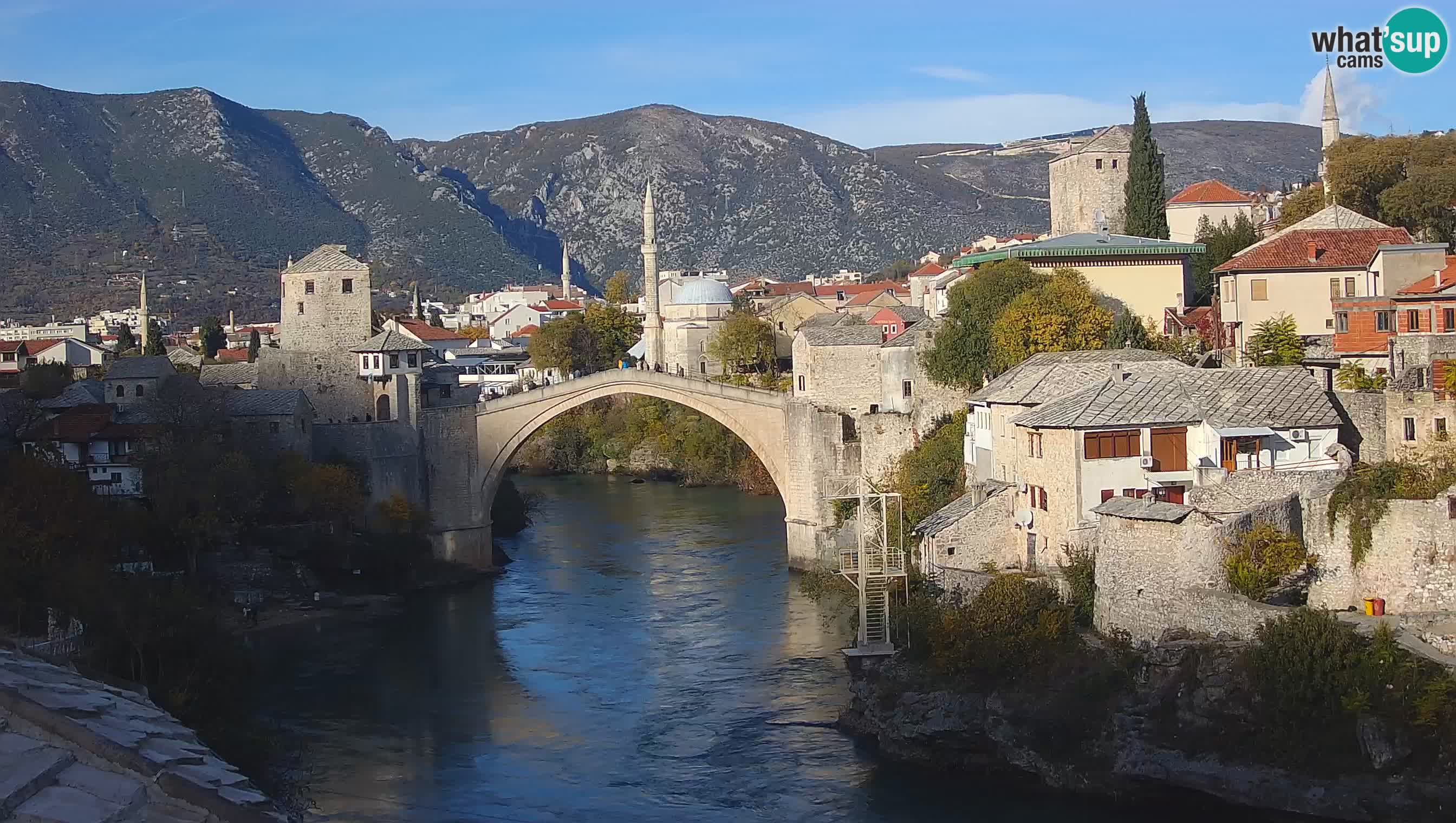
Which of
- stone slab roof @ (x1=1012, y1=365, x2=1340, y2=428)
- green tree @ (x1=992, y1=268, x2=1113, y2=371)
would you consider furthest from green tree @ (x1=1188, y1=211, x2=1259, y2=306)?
stone slab roof @ (x1=1012, y1=365, x2=1340, y2=428)

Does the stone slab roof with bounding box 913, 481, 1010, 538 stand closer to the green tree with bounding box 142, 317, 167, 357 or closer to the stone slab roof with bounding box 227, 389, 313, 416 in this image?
the stone slab roof with bounding box 227, 389, 313, 416

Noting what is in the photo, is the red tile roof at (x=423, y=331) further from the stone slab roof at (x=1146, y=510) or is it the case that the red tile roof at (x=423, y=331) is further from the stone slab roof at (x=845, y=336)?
the stone slab roof at (x=1146, y=510)

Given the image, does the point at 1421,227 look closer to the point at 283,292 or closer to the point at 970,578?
the point at 970,578

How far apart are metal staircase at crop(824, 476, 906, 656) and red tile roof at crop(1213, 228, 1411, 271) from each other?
7.61m

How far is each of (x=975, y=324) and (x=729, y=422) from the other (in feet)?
22.1

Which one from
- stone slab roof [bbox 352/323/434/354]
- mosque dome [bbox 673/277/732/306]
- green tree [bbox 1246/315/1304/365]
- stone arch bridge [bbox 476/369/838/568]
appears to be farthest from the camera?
mosque dome [bbox 673/277/732/306]

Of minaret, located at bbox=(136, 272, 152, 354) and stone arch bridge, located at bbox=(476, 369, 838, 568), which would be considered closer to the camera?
stone arch bridge, located at bbox=(476, 369, 838, 568)

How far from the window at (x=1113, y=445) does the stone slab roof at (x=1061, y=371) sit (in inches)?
83.2

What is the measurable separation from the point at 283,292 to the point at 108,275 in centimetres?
5275

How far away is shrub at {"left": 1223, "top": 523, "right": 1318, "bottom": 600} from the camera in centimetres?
2077

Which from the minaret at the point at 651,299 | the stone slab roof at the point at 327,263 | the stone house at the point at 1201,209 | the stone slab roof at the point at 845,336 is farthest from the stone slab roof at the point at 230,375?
the stone house at the point at 1201,209

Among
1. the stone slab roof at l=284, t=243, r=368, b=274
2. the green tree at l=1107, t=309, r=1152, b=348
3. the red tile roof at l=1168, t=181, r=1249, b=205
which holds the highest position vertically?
the red tile roof at l=1168, t=181, r=1249, b=205

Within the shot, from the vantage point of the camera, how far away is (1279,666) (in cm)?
1947

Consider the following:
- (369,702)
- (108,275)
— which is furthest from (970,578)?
(108,275)
